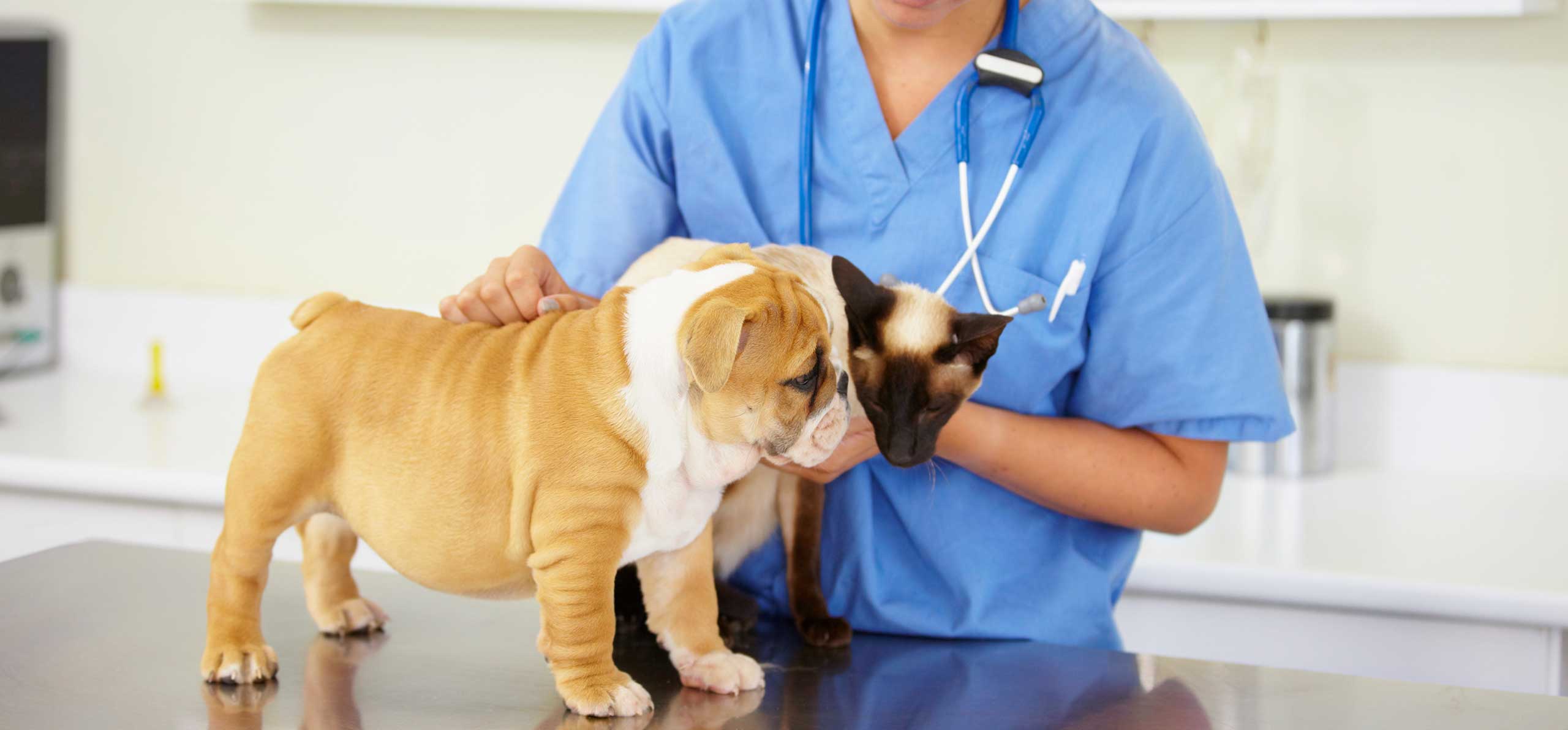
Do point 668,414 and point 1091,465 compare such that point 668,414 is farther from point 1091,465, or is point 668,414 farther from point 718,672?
point 1091,465

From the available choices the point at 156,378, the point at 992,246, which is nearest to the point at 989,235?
the point at 992,246

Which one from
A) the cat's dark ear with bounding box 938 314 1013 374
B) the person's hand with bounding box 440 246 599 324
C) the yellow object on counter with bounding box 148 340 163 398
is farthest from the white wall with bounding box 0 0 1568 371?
the person's hand with bounding box 440 246 599 324

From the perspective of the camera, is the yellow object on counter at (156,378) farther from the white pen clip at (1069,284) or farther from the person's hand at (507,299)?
the white pen clip at (1069,284)

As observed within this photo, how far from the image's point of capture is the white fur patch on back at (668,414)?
34.5 inches

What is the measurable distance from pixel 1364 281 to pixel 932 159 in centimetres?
111

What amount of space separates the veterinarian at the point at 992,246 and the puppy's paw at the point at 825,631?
0.23 feet

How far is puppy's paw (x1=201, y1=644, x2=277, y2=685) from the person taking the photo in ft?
3.15

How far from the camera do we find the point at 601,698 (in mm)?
898

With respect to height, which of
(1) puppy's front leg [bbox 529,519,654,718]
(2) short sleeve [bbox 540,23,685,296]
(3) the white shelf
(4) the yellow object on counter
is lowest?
(4) the yellow object on counter

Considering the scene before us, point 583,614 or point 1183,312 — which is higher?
point 1183,312

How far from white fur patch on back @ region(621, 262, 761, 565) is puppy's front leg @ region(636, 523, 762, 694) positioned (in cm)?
8

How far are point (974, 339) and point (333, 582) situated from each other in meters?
0.55

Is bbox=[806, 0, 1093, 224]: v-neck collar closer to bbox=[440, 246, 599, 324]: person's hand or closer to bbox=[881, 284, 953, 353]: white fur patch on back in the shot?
bbox=[881, 284, 953, 353]: white fur patch on back

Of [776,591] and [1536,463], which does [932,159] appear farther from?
[1536,463]
